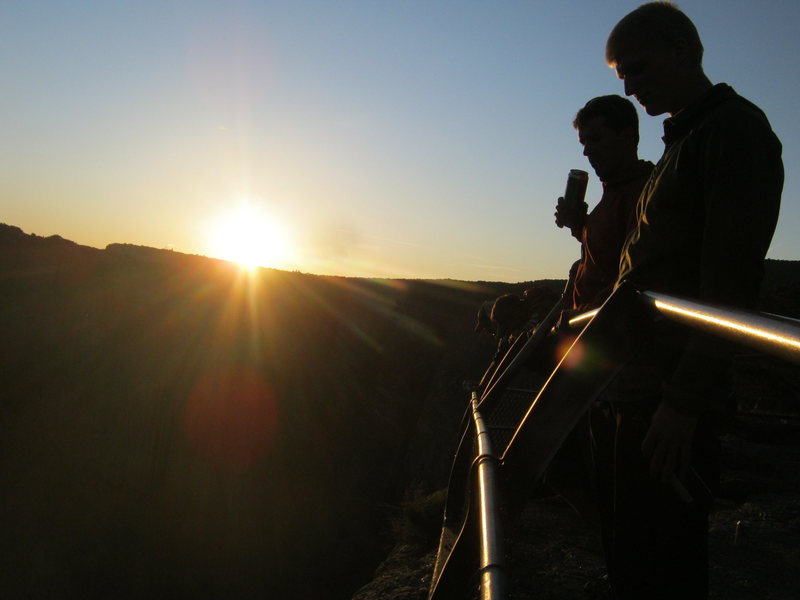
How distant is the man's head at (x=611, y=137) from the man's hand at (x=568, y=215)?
61 centimetres

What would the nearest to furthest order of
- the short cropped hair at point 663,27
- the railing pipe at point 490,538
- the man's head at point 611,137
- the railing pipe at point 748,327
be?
the railing pipe at point 748,327, the railing pipe at point 490,538, the short cropped hair at point 663,27, the man's head at point 611,137

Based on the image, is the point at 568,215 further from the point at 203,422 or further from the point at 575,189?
the point at 203,422

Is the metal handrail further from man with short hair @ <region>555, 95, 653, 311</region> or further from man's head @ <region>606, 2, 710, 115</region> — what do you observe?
man with short hair @ <region>555, 95, 653, 311</region>

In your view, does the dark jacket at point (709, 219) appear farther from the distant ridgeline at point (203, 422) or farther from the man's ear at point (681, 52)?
the distant ridgeline at point (203, 422)

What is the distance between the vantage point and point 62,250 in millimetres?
22938

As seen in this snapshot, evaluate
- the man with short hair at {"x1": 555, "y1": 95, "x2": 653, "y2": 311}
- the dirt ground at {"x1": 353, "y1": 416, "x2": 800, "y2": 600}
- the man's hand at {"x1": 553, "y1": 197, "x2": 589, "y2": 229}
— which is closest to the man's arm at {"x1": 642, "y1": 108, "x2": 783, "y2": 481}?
the man with short hair at {"x1": 555, "y1": 95, "x2": 653, "y2": 311}

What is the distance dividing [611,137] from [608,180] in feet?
0.51

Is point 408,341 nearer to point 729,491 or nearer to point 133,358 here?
point 133,358

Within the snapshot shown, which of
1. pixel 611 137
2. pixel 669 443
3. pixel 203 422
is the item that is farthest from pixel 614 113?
pixel 203 422

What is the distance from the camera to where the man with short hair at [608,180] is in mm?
2256

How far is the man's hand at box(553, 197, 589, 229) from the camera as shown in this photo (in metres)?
3.05

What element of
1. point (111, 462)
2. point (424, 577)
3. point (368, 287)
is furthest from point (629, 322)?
point (368, 287)

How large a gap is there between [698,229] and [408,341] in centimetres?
2228

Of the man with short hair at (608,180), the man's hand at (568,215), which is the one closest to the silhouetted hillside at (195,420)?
the man's hand at (568,215)
